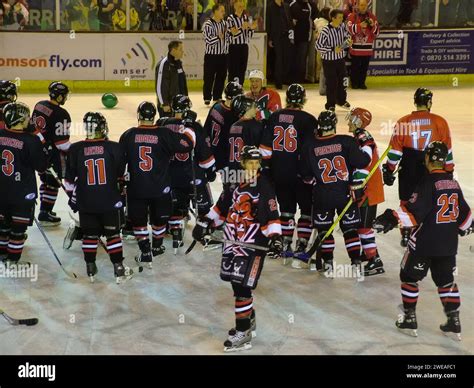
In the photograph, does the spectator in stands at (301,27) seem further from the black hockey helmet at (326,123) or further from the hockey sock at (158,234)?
the black hockey helmet at (326,123)

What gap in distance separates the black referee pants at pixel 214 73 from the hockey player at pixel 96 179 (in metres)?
8.45

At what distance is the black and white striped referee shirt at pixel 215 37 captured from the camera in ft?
52.8

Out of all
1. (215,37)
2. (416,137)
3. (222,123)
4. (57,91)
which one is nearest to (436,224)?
(416,137)

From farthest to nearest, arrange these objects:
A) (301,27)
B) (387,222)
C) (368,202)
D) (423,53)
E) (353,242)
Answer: (423,53)
(301,27)
(368,202)
(353,242)
(387,222)

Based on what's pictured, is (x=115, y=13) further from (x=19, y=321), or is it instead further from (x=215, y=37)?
(x=19, y=321)

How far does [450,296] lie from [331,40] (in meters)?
9.01

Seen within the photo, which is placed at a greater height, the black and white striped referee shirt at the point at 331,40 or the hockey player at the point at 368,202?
the black and white striped referee shirt at the point at 331,40

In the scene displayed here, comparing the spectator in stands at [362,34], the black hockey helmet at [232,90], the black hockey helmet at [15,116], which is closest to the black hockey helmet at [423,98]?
the black hockey helmet at [232,90]

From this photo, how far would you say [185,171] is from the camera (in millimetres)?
9102

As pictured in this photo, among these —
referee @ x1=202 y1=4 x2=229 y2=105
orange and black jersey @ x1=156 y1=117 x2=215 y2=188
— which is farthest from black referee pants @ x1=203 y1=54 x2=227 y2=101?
orange and black jersey @ x1=156 y1=117 x2=215 y2=188

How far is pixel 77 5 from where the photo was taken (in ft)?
58.5

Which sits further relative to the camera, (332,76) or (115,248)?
(332,76)

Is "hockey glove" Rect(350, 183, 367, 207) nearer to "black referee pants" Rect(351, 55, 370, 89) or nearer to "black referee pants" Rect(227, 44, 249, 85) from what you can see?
"black referee pants" Rect(227, 44, 249, 85)
